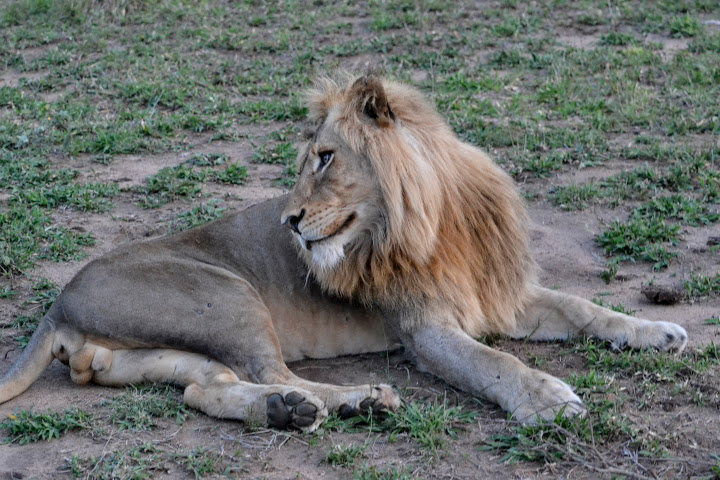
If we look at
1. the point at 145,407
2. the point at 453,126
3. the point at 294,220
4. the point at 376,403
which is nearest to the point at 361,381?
the point at 376,403

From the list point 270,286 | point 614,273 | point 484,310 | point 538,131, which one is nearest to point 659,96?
point 538,131

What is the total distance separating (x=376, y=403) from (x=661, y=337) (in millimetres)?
1271

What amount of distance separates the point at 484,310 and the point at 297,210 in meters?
0.97

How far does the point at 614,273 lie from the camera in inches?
189

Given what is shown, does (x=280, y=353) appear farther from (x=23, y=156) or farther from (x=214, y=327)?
(x=23, y=156)

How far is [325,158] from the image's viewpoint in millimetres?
3844

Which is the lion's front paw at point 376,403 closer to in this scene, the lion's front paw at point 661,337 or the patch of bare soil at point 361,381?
the patch of bare soil at point 361,381

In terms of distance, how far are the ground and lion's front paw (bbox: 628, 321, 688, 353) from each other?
60mm

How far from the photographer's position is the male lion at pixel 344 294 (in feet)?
12.1

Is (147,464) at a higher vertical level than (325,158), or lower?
lower

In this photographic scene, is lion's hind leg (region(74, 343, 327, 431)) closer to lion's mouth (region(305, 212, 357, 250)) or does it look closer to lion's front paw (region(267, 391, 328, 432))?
lion's front paw (region(267, 391, 328, 432))

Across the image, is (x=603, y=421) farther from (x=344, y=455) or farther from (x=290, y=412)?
(x=290, y=412)

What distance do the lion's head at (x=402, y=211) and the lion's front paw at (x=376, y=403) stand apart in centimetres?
51

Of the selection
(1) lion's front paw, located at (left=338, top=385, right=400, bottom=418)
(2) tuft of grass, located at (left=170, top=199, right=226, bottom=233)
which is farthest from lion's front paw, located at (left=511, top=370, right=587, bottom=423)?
(2) tuft of grass, located at (left=170, top=199, right=226, bottom=233)
